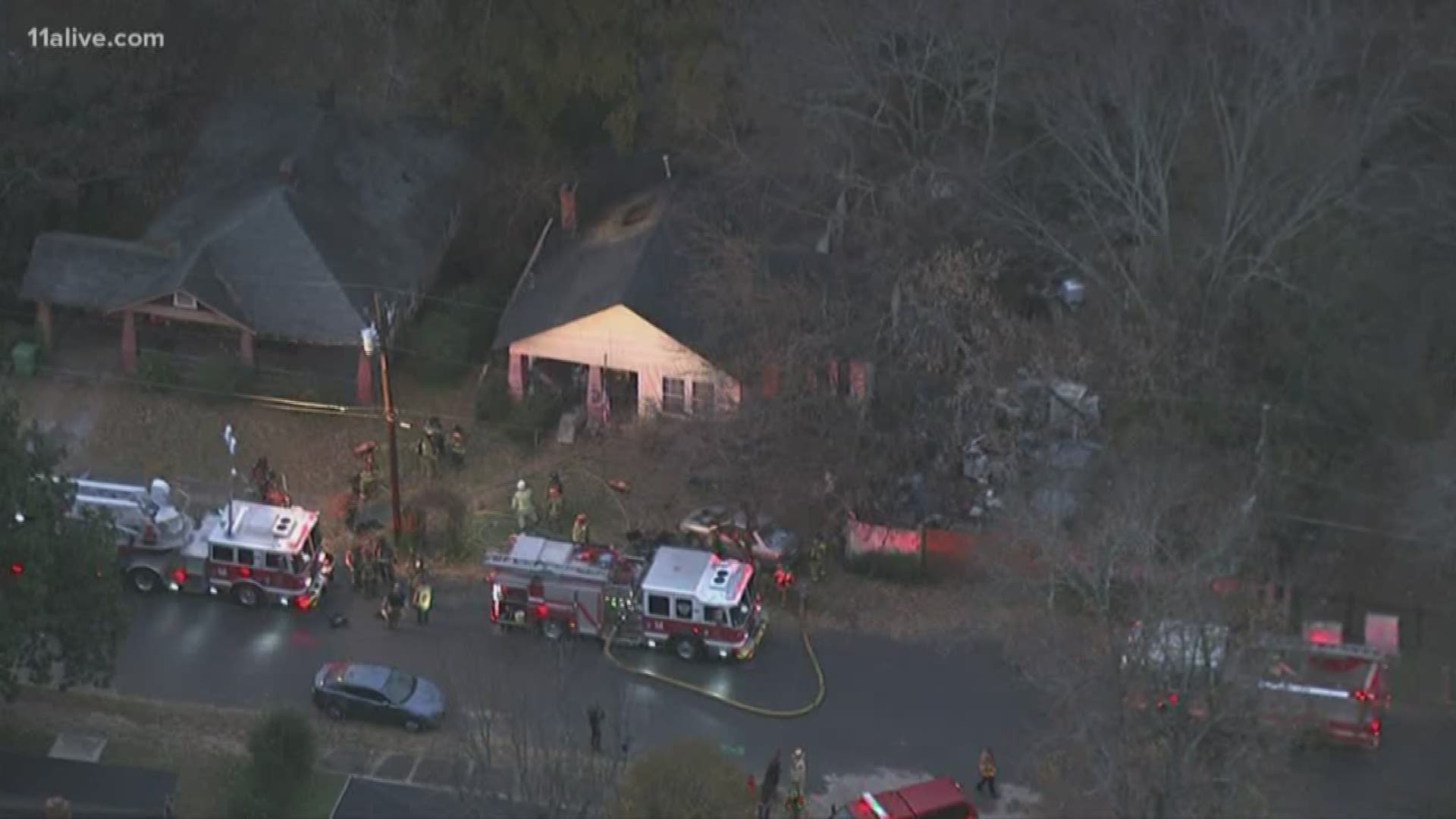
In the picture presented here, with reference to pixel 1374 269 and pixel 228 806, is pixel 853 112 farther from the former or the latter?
pixel 228 806

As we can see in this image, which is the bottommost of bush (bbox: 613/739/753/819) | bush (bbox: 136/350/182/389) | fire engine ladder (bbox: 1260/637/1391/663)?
bush (bbox: 613/739/753/819)

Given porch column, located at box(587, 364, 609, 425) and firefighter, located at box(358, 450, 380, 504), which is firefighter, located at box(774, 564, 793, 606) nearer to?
porch column, located at box(587, 364, 609, 425)

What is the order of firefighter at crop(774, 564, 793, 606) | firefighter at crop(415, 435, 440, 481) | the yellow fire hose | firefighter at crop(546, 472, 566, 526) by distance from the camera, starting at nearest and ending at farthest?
the yellow fire hose < firefighter at crop(774, 564, 793, 606) < firefighter at crop(546, 472, 566, 526) < firefighter at crop(415, 435, 440, 481)

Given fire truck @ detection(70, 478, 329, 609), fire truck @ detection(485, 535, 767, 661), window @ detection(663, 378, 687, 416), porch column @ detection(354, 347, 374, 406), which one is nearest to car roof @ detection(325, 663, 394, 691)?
fire truck @ detection(485, 535, 767, 661)

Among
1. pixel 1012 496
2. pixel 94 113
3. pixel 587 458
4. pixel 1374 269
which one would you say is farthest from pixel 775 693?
pixel 94 113

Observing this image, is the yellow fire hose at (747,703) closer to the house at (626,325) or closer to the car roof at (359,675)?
the car roof at (359,675)

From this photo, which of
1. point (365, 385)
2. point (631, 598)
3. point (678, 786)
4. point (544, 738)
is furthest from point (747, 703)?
point (365, 385)

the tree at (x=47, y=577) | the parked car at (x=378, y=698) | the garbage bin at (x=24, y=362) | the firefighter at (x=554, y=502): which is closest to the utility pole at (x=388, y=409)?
the firefighter at (x=554, y=502)
